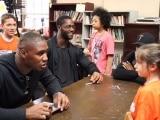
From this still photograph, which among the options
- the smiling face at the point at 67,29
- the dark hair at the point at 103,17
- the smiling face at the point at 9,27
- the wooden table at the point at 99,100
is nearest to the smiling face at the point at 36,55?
the wooden table at the point at 99,100

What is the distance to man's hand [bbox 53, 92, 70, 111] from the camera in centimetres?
191

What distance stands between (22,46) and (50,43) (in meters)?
1.32

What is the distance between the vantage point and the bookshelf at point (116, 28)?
5.69 metres

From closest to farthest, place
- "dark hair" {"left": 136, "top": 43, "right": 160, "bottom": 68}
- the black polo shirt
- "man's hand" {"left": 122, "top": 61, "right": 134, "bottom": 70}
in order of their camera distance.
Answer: "dark hair" {"left": 136, "top": 43, "right": 160, "bottom": 68}
the black polo shirt
"man's hand" {"left": 122, "top": 61, "right": 134, "bottom": 70}

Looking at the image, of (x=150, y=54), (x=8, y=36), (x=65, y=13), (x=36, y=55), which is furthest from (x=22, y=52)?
(x=65, y=13)

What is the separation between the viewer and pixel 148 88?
1550 millimetres

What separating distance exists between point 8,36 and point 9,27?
0.42ft

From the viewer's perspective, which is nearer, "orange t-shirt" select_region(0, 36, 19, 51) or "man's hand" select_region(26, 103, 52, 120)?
"man's hand" select_region(26, 103, 52, 120)

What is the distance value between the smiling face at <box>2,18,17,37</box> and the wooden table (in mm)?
1702

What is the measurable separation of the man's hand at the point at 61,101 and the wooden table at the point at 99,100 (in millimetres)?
33

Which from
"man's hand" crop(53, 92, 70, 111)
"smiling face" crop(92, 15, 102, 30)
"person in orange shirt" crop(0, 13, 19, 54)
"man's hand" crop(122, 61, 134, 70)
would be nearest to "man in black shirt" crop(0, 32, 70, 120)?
"man's hand" crop(53, 92, 70, 111)

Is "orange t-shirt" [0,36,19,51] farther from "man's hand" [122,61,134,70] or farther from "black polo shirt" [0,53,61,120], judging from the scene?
"black polo shirt" [0,53,61,120]

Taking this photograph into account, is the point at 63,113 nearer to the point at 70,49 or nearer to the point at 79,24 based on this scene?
the point at 70,49

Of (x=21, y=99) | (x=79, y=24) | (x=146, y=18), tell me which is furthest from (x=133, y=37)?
(x=21, y=99)
